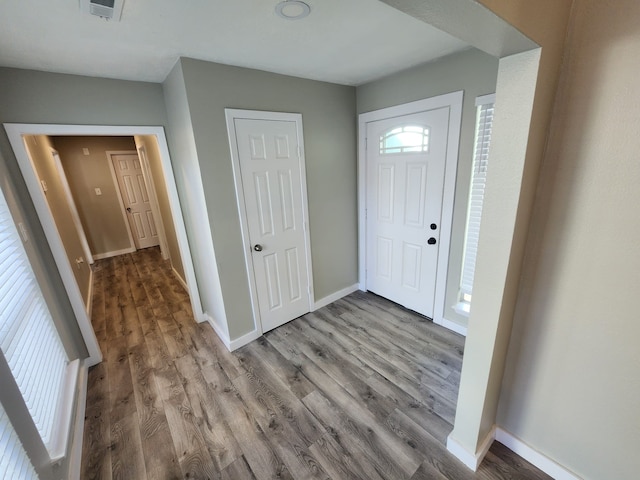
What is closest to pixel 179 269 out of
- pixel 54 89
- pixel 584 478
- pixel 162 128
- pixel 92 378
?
pixel 92 378

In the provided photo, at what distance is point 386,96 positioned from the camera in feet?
8.20

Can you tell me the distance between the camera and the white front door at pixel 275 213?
223 centimetres

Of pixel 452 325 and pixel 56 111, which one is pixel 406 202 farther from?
pixel 56 111

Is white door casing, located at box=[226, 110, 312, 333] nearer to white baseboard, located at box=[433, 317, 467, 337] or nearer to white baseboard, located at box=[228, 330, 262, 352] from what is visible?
white baseboard, located at box=[228, 330, 262, 352]

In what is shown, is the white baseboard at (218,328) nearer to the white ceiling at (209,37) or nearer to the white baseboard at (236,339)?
the white baseboard at (236,339)

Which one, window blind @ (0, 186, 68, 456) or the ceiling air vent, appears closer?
the ceiling air vent

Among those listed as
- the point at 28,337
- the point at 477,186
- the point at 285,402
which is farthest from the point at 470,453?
the point at 28,337

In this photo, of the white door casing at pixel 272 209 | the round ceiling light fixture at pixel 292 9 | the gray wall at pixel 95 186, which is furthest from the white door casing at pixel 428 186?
the gray wall at pixel 95 186

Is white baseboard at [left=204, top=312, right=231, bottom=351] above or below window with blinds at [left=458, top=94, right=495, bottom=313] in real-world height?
below

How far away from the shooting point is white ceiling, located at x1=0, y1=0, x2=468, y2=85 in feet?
4.16

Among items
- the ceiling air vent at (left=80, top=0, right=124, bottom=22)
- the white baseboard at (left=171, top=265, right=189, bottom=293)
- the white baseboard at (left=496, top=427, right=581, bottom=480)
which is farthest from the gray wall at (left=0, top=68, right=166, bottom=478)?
the white baseboard at (left=496, top=427, right=581, bottom=480)

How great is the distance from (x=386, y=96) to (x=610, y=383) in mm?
2468

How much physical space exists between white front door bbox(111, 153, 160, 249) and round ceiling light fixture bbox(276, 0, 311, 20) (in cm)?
536

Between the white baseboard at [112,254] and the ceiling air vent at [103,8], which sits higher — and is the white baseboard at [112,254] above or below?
below
